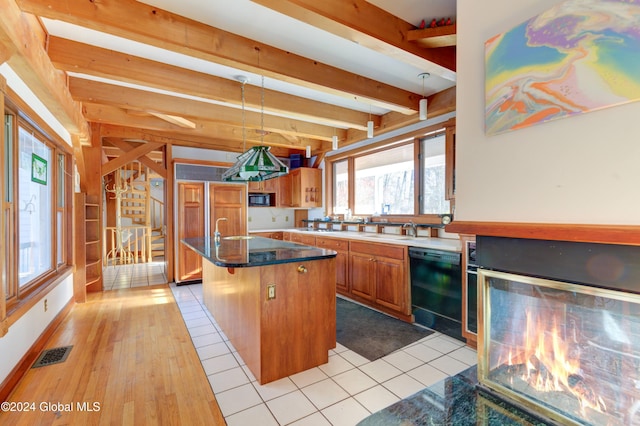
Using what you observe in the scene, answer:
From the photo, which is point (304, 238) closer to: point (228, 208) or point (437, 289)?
point (228, 208)

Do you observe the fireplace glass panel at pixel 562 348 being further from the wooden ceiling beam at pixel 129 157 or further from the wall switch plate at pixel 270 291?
the wooden ceiling beam at pixel 129 157

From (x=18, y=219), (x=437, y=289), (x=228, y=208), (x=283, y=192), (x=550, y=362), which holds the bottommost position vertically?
(x=437, y=289)

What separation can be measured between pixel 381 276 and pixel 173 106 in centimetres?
333

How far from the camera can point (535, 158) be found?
3.43 ft

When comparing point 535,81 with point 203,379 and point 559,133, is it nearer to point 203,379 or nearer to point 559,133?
point 559,133

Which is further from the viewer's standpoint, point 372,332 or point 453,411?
point 372,332

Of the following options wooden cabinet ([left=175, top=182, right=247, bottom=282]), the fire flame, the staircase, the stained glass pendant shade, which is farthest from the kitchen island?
the staircase

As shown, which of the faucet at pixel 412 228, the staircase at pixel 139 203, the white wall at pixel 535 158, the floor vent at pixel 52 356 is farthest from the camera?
the staircase at pixel 139 203

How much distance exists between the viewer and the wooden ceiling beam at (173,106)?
3.24 m

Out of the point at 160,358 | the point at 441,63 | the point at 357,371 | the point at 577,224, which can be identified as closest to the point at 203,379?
the point at 160,358

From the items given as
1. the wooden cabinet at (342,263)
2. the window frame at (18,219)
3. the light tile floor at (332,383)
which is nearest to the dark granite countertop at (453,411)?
the light tile floor at (332,383)

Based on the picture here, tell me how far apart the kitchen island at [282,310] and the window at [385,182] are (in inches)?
84.1

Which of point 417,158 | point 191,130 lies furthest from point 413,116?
point 191,130

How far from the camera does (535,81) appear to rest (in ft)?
3.45
